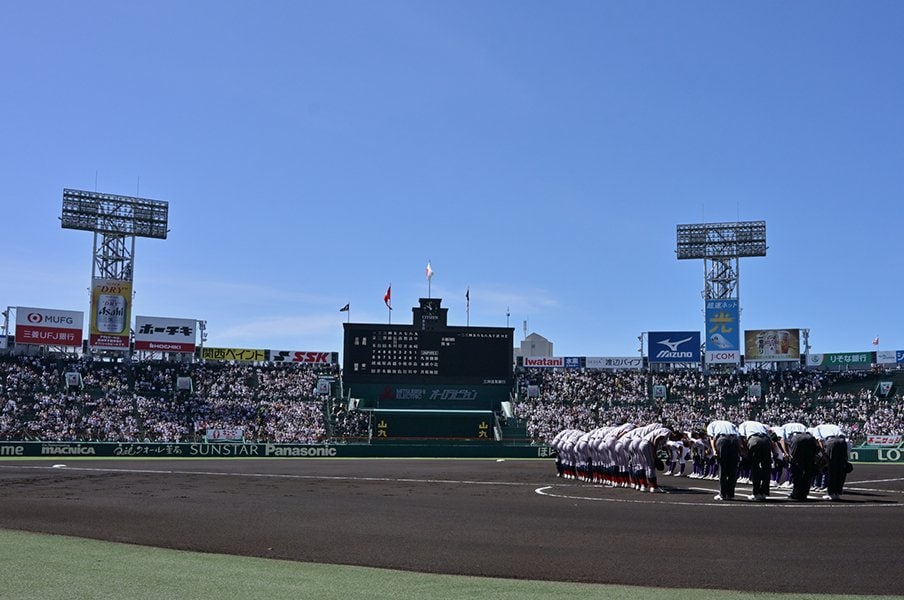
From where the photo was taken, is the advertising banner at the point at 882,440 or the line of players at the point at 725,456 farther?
the advertising banner at the point at 882,440

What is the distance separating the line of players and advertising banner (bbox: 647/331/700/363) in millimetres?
48330

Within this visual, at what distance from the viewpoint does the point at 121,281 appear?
75.4 m

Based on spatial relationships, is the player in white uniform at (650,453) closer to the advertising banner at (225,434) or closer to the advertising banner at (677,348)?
the advertising banner at (225,434)

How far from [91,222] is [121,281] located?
219 inches

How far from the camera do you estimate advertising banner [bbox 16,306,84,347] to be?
73.8 meters

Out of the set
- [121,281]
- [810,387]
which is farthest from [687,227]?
[121,281]

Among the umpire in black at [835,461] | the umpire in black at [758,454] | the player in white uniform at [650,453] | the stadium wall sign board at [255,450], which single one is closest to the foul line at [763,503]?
the umpire in black at [758,454]

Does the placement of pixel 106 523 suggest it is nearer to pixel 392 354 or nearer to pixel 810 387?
pixel 392 354

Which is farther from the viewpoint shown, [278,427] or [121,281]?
[121,281]

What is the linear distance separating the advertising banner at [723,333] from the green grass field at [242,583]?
2899 inches

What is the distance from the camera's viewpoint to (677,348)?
273 feet

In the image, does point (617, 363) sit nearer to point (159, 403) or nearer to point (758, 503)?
point (159, 403)

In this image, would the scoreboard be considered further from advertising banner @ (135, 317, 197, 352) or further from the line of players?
the line of players

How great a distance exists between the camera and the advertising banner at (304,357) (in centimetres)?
8150
